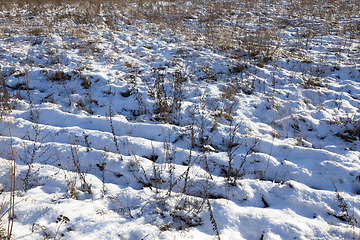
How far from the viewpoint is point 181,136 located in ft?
11.6

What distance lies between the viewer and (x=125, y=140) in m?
3.32

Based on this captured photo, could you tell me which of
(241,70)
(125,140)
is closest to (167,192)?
(125,140)

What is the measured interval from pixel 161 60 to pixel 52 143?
12.8ft

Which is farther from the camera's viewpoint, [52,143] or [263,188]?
[52,143]

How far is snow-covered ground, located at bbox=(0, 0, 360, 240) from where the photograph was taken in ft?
7.16

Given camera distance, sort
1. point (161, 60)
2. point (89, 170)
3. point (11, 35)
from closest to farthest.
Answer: point (89, 170)
point (161, 60)
point (11, 35)

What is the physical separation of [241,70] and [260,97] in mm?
1241

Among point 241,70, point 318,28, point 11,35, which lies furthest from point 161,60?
point 318,28

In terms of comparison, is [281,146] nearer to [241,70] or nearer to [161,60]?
[241,70]

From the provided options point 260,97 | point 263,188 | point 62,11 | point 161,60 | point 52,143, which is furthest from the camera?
point 62,11

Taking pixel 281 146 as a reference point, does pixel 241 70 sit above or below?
above

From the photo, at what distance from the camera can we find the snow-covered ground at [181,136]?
7.16 feet

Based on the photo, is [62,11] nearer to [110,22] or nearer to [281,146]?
[110,22]

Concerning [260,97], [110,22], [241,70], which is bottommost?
A: [260,97]
